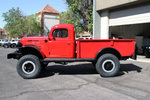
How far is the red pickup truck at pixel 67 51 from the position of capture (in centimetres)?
548

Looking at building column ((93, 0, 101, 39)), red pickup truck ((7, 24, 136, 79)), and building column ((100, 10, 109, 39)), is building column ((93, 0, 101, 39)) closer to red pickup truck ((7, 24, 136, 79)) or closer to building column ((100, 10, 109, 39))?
building column ((100, 10, 109, 39))

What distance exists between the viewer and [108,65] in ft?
18.3

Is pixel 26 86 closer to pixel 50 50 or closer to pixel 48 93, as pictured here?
pixel 48 93

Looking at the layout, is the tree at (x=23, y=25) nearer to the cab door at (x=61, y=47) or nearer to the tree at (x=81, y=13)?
the tree at (x=81, y=13)

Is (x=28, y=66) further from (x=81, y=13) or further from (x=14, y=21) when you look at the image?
(x=14, y=21)

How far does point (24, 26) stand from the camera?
122ft

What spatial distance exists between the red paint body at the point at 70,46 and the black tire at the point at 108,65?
368 mm

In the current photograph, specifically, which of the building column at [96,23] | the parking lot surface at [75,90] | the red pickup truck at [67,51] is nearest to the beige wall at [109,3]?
the building column at [96,23]

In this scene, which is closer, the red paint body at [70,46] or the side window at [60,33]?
the red paint body at [70,46]

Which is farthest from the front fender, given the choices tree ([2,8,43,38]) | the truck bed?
tree ([2,8,43,38])

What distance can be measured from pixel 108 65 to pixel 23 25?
36598mm

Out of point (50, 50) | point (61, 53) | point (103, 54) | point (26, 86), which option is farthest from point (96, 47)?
point (26, 86)

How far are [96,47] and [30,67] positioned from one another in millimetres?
2840

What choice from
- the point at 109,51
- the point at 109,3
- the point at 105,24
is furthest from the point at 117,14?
the point at 109,51
